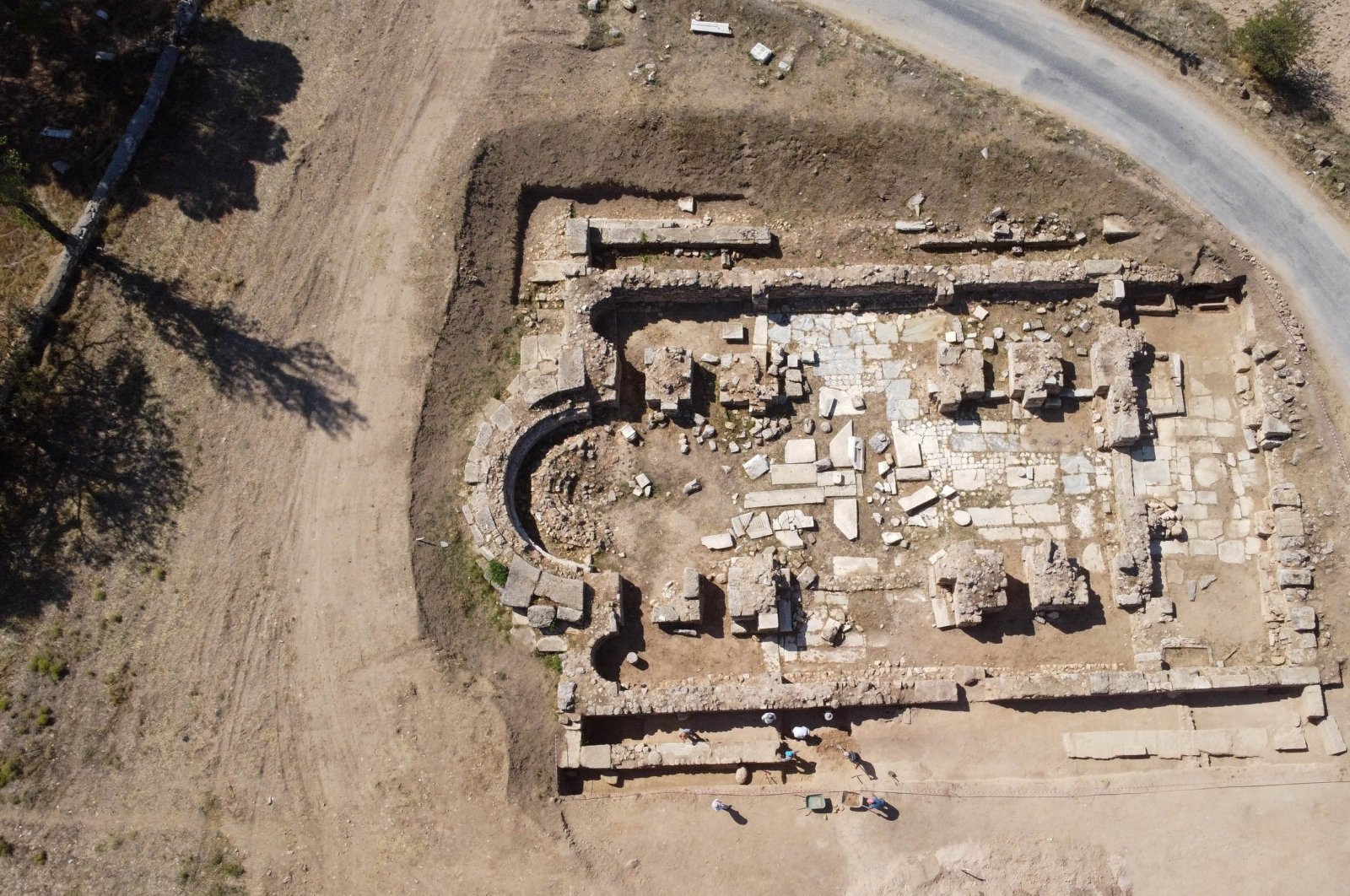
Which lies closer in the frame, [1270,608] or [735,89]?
[1270,608]

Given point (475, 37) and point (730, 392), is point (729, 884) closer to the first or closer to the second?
point (730, 392)

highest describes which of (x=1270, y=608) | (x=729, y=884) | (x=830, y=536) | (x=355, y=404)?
(x=355, y=404)

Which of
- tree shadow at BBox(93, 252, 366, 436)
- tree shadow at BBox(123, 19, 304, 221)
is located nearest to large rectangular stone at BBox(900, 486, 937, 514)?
tree shadow at BBox(93, 252, 366, 436)

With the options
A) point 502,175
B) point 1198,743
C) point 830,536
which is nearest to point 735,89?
point 502,175

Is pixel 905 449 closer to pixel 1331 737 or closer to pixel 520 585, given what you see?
pixel 520 585

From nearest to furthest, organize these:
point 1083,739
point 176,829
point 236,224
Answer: point 176,829 < point 1083,739 < point 236,224

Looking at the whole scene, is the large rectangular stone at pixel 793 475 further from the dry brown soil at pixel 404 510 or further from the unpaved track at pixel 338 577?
the unpaved track at pixel 338 577

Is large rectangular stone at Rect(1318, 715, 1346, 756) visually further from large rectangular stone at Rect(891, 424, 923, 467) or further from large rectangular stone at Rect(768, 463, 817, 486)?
large rectangular stone at Rect(768, 463, 817, 486)
